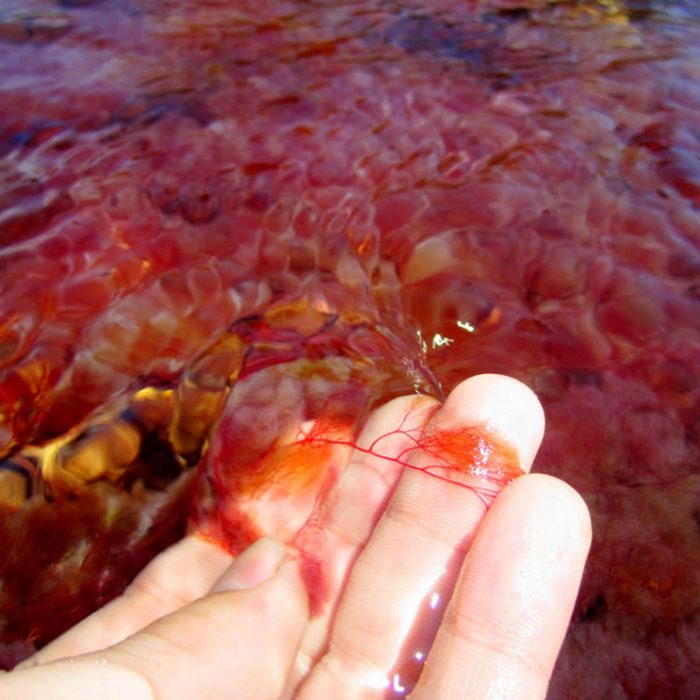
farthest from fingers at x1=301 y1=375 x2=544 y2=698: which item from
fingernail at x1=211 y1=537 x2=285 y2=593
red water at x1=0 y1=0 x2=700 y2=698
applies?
red water at x1=0 y1=0 x2=700 y2=698

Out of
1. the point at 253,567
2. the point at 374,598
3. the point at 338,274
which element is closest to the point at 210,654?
the point at 253,567

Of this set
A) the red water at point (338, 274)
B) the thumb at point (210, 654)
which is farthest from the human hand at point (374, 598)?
the red water at point (338, 274)

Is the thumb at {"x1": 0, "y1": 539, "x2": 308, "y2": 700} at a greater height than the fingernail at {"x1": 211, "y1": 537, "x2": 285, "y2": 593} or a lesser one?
greater

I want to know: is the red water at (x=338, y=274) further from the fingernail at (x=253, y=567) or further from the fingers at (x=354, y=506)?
the fingernail at (x=253, y=567)

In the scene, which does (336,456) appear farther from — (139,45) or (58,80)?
(139,45)

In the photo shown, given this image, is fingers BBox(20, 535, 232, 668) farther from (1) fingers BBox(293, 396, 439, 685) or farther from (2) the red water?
(1) fingers BBox(293, 396, 439, 685)

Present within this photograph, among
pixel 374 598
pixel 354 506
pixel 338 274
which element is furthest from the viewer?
pixel 338 274

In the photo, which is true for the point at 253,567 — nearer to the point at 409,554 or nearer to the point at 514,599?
the point at 409,554
